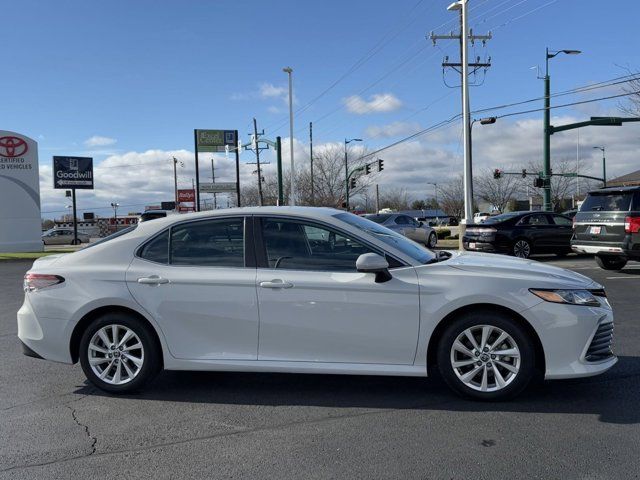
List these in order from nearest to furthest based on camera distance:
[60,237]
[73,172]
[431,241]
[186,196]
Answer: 1. [431,241]
2. [73,172]
3. [60,237]
4. [186,196]

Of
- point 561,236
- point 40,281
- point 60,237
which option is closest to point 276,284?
point 40,281

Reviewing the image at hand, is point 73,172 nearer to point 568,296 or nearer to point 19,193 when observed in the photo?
point 19,193

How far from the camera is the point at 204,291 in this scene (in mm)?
4703

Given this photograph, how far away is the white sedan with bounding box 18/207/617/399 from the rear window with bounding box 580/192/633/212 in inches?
339

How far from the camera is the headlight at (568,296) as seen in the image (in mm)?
4328

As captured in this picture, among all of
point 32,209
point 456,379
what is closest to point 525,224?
point 456,379

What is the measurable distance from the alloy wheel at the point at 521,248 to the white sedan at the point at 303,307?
1267 centimetres

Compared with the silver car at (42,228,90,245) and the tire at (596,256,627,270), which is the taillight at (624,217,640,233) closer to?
the tire at (596,256,627,270)

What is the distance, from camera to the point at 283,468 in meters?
3.48

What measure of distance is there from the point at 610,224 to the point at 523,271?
9068 mm

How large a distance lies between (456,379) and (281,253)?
175 cm

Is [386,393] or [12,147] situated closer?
[386,393]

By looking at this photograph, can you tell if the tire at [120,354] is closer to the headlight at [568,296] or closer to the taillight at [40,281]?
the taillight at [40,281]

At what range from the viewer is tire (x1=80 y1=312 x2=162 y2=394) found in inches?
190
